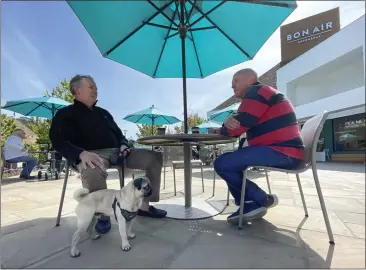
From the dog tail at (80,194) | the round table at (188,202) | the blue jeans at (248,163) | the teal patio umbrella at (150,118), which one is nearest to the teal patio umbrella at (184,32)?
the round table at (188,202)

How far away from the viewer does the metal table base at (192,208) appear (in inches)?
74.9

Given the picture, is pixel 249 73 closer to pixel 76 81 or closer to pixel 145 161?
pixel 145 161

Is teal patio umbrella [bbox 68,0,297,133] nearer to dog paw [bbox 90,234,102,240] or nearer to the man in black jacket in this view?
the man in black jacket

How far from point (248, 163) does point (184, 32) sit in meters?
1.53

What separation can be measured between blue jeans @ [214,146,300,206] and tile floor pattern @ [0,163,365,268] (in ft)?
0.62

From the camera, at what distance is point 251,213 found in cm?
160

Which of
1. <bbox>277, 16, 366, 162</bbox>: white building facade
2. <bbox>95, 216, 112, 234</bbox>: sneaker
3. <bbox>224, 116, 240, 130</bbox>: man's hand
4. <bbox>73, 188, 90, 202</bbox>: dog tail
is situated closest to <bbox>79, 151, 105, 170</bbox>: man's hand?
<bbox>73, 188, 90, 202</bbox>: dog tail

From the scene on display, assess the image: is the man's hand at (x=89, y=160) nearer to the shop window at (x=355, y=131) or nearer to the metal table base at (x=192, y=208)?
the metal table base at (x=192, y=208)

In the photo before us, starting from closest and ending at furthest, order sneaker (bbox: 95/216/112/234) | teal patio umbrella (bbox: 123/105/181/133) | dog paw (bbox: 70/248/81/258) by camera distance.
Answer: dog paw (bbox: 70/248/81/258), sneaker (bbox: 95/216/112/234), teal patio umbrella (bbox: 123/105/181/133)

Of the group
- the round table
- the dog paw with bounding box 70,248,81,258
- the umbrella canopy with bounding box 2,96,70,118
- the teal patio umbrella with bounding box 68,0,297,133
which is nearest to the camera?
the dog paw with bounding box 70,248,81,258

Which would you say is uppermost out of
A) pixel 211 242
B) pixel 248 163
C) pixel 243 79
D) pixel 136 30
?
pixel 136 30

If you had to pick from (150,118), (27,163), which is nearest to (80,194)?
(27,163)

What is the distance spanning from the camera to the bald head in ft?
5.49

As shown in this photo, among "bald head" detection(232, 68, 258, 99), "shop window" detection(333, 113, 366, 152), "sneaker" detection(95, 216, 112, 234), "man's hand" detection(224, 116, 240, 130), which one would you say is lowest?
"sneaker" detection(95, 216, 112, 234)
